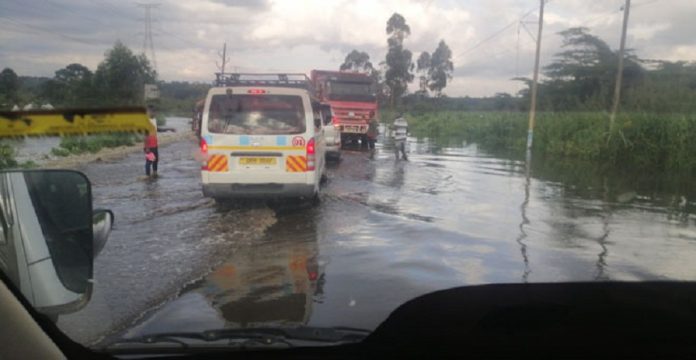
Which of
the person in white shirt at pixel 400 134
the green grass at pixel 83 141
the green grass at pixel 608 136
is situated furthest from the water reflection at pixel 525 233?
the green grass at pixel 83 141

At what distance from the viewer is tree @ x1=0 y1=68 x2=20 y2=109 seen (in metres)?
2.61

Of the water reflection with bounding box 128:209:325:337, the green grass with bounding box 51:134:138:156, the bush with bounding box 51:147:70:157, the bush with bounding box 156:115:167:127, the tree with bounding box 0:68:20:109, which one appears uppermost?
the tree with bounding box 0:68:20:109

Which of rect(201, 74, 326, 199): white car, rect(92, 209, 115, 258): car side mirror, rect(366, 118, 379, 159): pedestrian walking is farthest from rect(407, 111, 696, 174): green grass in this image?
rect(92, 209, 115, 258): car side mirror

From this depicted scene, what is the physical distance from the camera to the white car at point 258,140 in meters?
9.04

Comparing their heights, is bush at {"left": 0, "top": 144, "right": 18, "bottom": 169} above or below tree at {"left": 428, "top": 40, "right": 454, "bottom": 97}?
below

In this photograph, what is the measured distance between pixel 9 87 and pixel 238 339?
1.56m

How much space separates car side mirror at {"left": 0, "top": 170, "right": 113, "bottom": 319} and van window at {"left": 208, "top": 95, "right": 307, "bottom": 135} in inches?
260

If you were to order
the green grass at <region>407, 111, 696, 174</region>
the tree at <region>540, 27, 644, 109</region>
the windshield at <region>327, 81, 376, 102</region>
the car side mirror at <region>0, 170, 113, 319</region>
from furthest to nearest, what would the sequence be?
the windshield at <region>327, 81, 376, 102</region>, the green grass at <region>407, 111, 696, 174</region>, the tree at <region>540, 27, 644, 109</region>, the car side mirror at <region>0, 170, 113, 319</region>

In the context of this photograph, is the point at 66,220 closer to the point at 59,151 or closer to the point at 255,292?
the point at 59,151

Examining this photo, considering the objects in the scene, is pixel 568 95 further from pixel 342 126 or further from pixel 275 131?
pixel 342 126

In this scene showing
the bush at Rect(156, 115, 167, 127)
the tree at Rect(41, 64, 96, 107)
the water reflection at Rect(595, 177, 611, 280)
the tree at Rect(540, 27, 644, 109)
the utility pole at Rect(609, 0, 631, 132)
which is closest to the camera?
the tree at Rect(41, 64, 96, 107)

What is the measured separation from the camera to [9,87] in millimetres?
2766

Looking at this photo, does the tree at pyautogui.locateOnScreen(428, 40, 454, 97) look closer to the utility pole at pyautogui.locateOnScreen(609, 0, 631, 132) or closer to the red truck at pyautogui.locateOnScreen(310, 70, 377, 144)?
the utility pole at pyautogui.locateOnScreen(609, 0, 631, 132)

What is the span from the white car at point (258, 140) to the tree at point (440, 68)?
372cm
